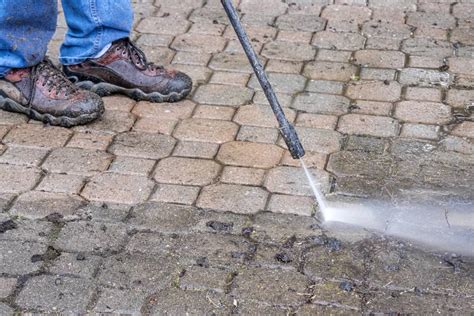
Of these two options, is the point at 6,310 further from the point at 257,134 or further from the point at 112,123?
the point at 257,134

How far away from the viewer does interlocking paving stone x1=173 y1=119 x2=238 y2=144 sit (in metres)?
3.86

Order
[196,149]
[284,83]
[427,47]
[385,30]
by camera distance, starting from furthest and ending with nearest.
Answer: [385,30]
[427,47]
[284,83]
[196,149]

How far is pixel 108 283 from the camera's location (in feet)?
9.62

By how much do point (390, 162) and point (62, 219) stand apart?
137 centimetres

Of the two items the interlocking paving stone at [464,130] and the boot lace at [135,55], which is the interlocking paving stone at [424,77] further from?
the boot lace at [135,55]

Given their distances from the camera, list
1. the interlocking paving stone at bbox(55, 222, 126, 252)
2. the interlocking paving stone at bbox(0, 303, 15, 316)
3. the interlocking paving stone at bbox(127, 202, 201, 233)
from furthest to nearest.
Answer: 1. the interlocking paving stone at bbox(127, 202, 201, 233)
2. the interlocking paving stone at bbox(55, 222, 126, 252)
3. the interlocking paving stone at bbox(0, 303, 15, 316)

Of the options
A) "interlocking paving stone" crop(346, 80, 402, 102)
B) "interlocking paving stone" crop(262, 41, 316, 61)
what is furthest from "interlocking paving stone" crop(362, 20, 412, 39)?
"interlocking paving stone" crop(346, 80, 402, 102)

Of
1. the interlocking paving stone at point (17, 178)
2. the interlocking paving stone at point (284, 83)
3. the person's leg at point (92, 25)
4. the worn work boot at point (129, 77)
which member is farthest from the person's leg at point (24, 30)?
the interlocking paving stone at point (284, 83)

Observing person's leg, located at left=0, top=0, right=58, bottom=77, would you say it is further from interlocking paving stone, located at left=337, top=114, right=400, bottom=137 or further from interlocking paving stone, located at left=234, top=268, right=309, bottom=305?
interlocking paving stone, located at left=234, top=268, right=309, bottom=305

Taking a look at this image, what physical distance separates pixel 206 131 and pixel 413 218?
3.52ft

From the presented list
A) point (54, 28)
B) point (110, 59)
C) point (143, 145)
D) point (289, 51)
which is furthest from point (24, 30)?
point (289, 51)

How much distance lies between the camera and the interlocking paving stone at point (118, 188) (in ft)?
11.2

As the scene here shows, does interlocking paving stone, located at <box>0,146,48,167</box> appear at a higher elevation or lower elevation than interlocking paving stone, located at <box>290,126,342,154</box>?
higher

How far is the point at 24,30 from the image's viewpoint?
402 cm
